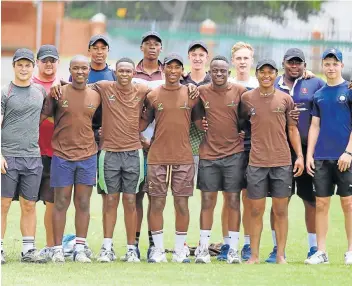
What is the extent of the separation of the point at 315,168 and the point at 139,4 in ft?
111

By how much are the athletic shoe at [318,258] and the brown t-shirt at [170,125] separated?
5.29 ft

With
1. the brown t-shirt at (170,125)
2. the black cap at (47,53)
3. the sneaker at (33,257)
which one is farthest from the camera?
the black cap at (47,53)

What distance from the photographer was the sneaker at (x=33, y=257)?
11094 millimetres

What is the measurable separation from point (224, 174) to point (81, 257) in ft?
5.65

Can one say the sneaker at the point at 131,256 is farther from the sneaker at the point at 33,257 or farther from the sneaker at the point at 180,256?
the sneaker at the point at 33,257

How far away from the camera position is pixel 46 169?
39.0ft

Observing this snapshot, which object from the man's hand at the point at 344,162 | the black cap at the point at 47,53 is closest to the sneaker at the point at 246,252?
the man's hand at the point at 344,162

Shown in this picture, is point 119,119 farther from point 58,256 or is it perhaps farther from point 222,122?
point 58,256

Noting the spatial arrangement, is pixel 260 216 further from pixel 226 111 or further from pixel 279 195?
pixel 226 111

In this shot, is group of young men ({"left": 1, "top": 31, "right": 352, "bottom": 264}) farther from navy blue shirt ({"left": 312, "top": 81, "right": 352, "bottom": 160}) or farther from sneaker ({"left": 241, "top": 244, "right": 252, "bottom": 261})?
sneaker ({"left": 241, "top": 244, "right": 252, "bottom": 261})

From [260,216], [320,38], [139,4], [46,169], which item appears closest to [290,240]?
[260,216]

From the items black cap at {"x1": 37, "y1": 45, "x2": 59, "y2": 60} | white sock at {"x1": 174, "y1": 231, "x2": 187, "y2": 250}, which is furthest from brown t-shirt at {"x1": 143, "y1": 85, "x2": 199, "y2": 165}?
black cap at {"x1": 37, "y1": 45, "x2": 59, "y2": 60}

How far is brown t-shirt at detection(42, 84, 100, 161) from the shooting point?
37.2 ft

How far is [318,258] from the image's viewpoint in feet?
37.5
